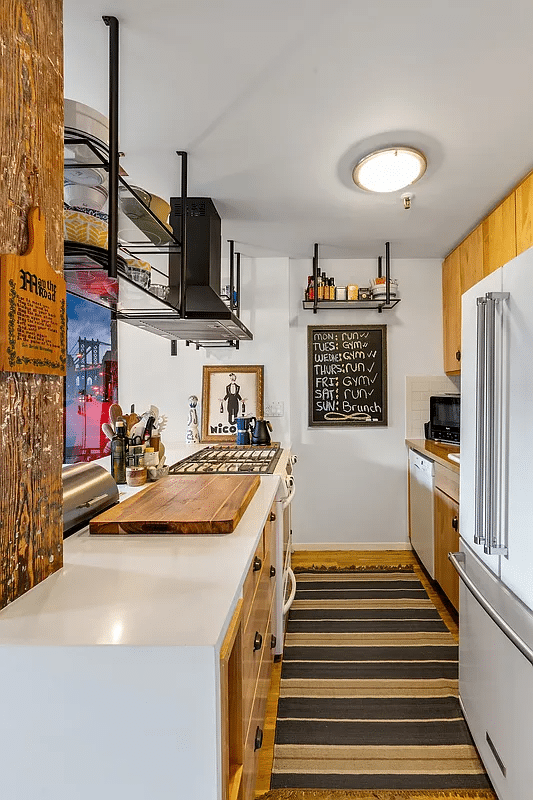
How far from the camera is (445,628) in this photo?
295 cm

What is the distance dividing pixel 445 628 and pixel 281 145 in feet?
8.20

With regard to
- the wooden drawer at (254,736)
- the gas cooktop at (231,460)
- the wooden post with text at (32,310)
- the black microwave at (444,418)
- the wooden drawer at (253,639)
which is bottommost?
the wooden drawer at (254,736)

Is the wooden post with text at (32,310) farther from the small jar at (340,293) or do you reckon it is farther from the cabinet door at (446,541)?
the small jar at (340,293)

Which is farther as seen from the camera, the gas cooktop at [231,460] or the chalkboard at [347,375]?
the chalkboard at [347,375]

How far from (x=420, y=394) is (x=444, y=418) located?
19.1 inches

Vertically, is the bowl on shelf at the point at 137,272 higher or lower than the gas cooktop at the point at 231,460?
higher

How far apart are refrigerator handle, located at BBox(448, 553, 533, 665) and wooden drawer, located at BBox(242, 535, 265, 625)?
703 millimetres

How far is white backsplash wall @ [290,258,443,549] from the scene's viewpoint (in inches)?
169

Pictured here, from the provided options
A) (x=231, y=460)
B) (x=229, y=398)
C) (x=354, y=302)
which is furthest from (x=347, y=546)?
(x=354, y=302)

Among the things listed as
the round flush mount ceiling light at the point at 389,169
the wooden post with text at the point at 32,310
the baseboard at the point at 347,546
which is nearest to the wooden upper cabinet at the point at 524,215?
the round flush mount ceiling light at the point at 389,169

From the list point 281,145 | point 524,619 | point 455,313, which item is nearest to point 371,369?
point 455,313

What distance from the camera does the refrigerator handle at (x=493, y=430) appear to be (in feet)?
5.43

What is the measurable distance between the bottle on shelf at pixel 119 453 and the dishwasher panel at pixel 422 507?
194cm

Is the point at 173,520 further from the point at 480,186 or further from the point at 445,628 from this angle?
the point at 480,186
